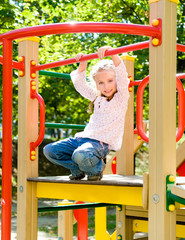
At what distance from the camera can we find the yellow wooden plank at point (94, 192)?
2.61 metres

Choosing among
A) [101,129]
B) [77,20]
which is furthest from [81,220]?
[77,20]

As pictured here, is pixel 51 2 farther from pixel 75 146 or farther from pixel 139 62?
pixel 75 146

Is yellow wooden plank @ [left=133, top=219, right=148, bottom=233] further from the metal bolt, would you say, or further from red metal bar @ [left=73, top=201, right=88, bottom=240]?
the metal bolt

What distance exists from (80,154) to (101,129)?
26cm

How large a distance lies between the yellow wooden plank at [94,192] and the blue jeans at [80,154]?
11 centimetres

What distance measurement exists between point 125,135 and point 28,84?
3.27 ft

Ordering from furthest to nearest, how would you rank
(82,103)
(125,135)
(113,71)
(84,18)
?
(82,103) → (84,18) → (125,135) → (113,71)

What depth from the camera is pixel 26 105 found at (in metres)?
3.40

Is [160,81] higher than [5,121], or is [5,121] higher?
[160,81]

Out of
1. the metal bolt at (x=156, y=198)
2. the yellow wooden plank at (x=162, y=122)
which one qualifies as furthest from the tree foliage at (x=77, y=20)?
the metal bolt at (x=156, y=198)

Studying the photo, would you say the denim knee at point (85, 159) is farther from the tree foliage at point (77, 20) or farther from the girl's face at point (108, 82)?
the tree foliage at point (77, 20)

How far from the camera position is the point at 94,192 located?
2.86 meters

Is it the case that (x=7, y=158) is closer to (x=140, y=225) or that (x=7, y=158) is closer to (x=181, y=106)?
(x=181, y=106)

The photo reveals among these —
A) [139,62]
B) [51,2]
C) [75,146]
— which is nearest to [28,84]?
[75,146]
